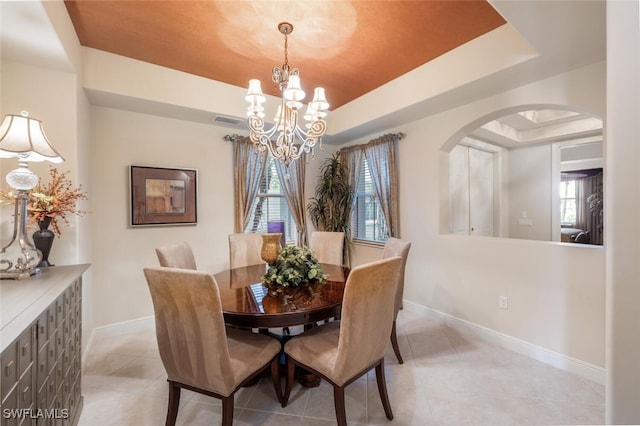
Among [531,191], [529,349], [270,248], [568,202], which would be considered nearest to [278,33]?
[270,248]

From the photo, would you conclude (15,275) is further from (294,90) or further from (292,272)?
(294,90)

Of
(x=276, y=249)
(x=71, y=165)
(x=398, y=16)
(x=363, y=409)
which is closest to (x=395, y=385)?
(x=363, y=409)

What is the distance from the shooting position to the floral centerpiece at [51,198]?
172 cm

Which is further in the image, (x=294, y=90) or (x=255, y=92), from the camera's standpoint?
(x=255, y=92)

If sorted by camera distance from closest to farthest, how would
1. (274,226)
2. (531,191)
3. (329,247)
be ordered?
(329,247) < (274,226) < (531,191)

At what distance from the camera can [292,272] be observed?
195 centimetres

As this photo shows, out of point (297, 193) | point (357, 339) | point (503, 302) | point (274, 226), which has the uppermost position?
point (297, 193)

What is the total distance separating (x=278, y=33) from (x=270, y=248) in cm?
180

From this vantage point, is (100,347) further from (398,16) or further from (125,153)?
(398,16)

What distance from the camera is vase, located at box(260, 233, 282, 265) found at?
2.13 metres

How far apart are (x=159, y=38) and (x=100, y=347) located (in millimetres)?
2974

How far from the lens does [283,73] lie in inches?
85.2

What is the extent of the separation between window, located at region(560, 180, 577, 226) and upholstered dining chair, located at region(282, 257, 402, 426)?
5.27 meters

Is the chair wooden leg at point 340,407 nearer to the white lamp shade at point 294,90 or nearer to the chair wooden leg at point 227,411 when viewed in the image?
the chair wooden leg at point 227,411
